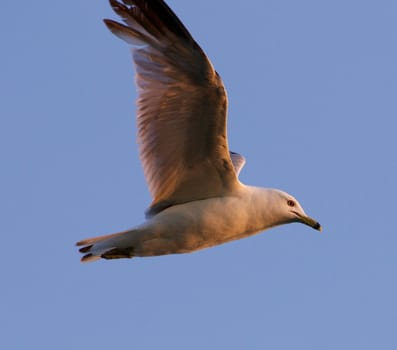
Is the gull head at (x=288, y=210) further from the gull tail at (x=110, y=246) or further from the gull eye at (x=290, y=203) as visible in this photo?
the gull tail at (x=110, y=246)

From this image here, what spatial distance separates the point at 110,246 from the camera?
1359cm

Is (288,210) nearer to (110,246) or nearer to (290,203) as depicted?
(290,203)

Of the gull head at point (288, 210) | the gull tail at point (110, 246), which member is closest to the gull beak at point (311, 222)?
the gull head at point (288, 210)

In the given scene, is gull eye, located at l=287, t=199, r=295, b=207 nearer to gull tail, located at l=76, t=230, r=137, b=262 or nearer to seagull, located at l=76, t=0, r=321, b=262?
seagull, located at l=76, t=0, r=321, b=262

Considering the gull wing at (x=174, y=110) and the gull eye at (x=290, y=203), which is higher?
the gull wing at (x=174, y=110)

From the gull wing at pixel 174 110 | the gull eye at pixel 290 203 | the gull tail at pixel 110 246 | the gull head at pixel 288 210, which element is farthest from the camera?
the gull eye at pixel 290 203

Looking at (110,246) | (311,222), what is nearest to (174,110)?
(110,246)

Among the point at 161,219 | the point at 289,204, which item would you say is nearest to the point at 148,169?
the point at 161,219

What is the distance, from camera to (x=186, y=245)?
44.7ft

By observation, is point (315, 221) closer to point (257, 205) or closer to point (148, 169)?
point (257, 205)

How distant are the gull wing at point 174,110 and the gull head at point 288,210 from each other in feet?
1.87

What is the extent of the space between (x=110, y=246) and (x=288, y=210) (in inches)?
82.6

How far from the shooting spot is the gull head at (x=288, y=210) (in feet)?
46.0

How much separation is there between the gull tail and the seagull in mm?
11
